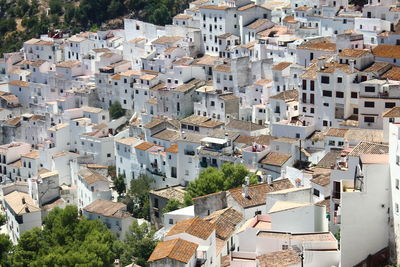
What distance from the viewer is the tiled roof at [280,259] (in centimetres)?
3385

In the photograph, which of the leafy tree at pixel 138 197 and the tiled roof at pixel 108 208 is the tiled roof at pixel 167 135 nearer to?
the leafy tree at pixel 138 197

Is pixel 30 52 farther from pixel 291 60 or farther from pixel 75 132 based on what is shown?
pixel 291 60

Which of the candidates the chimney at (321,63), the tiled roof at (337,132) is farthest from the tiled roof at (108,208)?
the chimney at (321,63)

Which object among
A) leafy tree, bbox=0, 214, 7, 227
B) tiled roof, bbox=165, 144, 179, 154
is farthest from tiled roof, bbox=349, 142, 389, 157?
leafy tree, bbox=0, 214, 7, 227

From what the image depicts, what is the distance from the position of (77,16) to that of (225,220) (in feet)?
201

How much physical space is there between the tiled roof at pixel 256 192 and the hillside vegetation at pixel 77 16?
4796cm

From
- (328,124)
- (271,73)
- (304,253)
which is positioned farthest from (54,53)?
(304,253)

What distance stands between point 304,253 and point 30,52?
54.2 meters

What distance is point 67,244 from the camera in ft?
162

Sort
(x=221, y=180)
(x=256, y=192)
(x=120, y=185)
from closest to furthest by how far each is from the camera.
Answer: (x=256, y=192)
(x=221, y=180)
(x=120, y=185)

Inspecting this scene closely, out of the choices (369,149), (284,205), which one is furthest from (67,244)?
(369,149)

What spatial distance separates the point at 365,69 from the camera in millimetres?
52562

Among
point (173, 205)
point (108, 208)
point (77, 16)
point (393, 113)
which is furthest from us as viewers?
point (77, 16)

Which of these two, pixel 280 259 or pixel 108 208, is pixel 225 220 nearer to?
pixel 280 259
